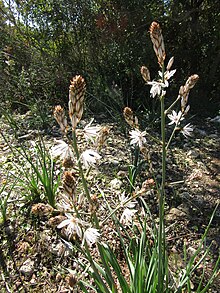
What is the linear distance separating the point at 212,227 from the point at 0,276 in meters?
1.79

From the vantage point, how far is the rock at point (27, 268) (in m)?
2.03

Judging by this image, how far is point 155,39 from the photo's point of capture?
1.07m

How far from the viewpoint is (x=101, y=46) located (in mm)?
5082

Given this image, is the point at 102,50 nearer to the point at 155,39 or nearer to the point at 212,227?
the point at 212,227

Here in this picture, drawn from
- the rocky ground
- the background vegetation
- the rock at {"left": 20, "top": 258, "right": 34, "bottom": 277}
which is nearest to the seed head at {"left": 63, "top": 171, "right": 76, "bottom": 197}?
the rocky ground

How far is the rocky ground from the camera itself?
2025 mm

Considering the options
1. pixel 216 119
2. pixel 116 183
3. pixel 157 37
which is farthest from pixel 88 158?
pixel 216 119

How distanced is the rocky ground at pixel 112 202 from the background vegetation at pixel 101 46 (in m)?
1.26

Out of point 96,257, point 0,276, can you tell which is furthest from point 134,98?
point 0,276

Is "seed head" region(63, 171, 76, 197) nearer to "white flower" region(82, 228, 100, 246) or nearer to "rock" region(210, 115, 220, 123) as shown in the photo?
"white flower" region(82, 228, 100, 246)

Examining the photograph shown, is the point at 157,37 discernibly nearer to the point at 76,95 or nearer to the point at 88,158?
the point at 76,95

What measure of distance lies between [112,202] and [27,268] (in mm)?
986

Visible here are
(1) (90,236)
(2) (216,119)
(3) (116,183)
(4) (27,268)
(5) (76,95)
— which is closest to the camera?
(5) (76,95)

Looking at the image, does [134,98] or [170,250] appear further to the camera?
[134,98]
